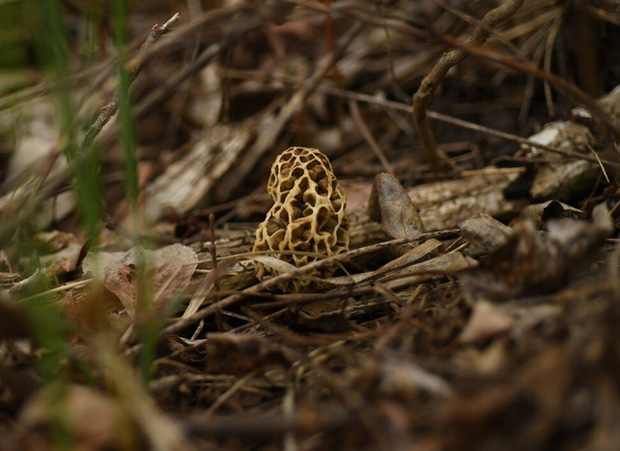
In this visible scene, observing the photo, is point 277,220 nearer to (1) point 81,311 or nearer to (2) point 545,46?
(1) point 81,311

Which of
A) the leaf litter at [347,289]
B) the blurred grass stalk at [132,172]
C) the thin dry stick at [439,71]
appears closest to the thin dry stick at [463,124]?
the leaf litter at [347,289]

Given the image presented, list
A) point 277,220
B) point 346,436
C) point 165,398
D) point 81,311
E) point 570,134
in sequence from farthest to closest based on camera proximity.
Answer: point 570,134 < point 277,220 < point 81,311 < point 165,398 < point 346,436

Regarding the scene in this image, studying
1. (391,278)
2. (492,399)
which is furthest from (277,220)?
(492,399)

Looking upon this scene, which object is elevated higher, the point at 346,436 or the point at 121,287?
the point at 121,287

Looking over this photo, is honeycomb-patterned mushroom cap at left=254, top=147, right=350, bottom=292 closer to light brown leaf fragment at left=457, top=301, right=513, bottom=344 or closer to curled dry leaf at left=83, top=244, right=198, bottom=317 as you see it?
curled dry leaf at left=83, top=244, right=198, bottom=317

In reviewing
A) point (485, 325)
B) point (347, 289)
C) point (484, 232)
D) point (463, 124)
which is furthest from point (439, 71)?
point (485, 325)

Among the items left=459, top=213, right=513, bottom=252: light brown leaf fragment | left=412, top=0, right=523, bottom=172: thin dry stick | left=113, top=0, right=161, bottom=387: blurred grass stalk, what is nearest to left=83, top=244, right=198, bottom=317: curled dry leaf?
left=113, top=0, right=161, bottom=387: blurred grass stalk

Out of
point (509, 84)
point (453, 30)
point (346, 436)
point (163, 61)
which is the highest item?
point (163, 61)
